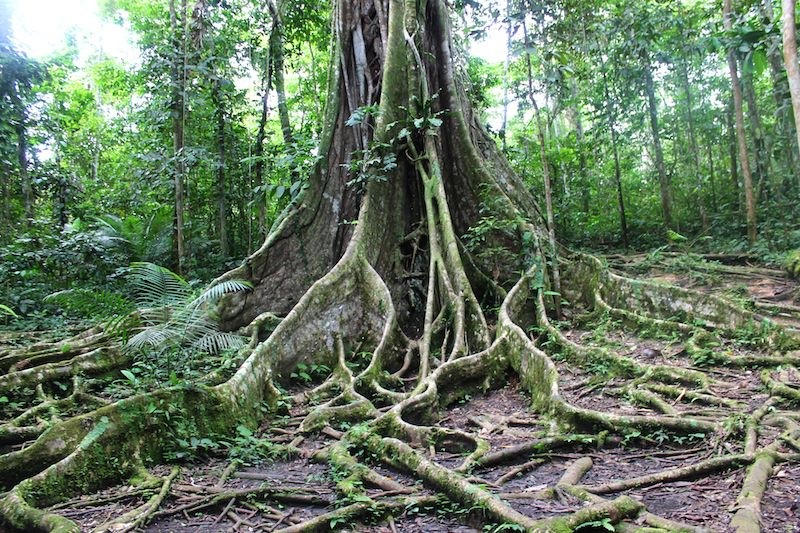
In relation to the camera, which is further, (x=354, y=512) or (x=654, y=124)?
(x=654, y=124)

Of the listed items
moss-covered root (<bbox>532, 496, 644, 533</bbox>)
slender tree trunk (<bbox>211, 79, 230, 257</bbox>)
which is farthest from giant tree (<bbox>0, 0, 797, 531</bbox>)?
slender tree trunk (<bbox>211, 79, 230, 257</bbox>)

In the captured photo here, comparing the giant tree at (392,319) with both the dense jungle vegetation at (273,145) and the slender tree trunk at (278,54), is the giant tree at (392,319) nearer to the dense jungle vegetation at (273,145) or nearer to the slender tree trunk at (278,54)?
the dense jungle vegetation at (273,145)

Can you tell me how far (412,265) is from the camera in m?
7.69

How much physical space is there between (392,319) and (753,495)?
3996mm

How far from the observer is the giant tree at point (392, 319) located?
3.41 m

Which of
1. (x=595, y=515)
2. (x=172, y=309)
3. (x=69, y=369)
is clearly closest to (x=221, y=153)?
(x=69, y=369)

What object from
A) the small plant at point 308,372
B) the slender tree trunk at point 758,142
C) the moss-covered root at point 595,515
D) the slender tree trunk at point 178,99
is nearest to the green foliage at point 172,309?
the small plant at point 308,372

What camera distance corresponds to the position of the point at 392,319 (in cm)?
627

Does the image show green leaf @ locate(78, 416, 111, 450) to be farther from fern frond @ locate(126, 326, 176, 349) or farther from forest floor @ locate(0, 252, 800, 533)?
fern frond @ locate(126, 326, 176, 349)

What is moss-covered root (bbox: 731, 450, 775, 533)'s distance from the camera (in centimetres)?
248

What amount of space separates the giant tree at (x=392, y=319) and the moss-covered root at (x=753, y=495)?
0.04 metres

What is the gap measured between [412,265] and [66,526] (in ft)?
17.9

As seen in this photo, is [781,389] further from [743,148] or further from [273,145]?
[273,145]

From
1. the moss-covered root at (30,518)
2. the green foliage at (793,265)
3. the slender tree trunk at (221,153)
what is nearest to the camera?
the moss-covered root at (30,518)
